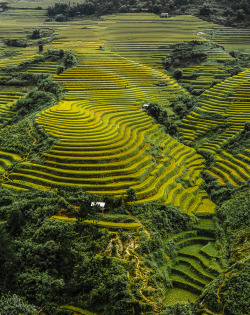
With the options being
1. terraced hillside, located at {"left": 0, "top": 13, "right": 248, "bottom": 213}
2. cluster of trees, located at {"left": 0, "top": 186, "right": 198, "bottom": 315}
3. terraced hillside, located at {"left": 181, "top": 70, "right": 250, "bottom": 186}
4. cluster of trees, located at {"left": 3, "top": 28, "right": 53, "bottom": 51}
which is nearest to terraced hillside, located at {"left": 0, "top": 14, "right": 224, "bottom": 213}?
terraced hillside, located at {"left": 0, "top": 13, "right": 248, "bottom": 213}

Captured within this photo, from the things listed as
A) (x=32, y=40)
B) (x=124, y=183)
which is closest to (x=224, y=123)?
(x=124, y=183)

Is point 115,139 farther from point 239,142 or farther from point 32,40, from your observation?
point 32,40

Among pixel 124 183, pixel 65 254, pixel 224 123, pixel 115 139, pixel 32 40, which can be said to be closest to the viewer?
pixel 65 254

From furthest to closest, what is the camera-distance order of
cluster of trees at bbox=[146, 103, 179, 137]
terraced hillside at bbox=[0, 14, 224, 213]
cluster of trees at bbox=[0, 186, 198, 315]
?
1. cluster of trees at bbox=[146, 103, 179, 137]
2. terraced hillside at bbox=[0, 14, 224, 213]
3. cluster of trees at bbox=[0, 186, 198, 315]

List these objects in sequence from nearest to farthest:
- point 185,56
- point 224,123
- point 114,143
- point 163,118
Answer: point 114,143
point 224,123
point 163,118
point 185,56

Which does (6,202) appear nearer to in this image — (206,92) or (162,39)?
(206,92)

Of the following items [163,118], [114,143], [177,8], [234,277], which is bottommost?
[234,277]

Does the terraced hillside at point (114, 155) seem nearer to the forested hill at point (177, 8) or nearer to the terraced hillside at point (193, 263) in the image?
the terraced hillside at point (193, 263)

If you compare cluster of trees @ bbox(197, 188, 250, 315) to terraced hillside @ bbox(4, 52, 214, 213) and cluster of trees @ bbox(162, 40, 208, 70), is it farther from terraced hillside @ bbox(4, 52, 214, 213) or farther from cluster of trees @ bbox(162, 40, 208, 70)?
cluster of trees @ bbox(162, 40, 208, 70)
